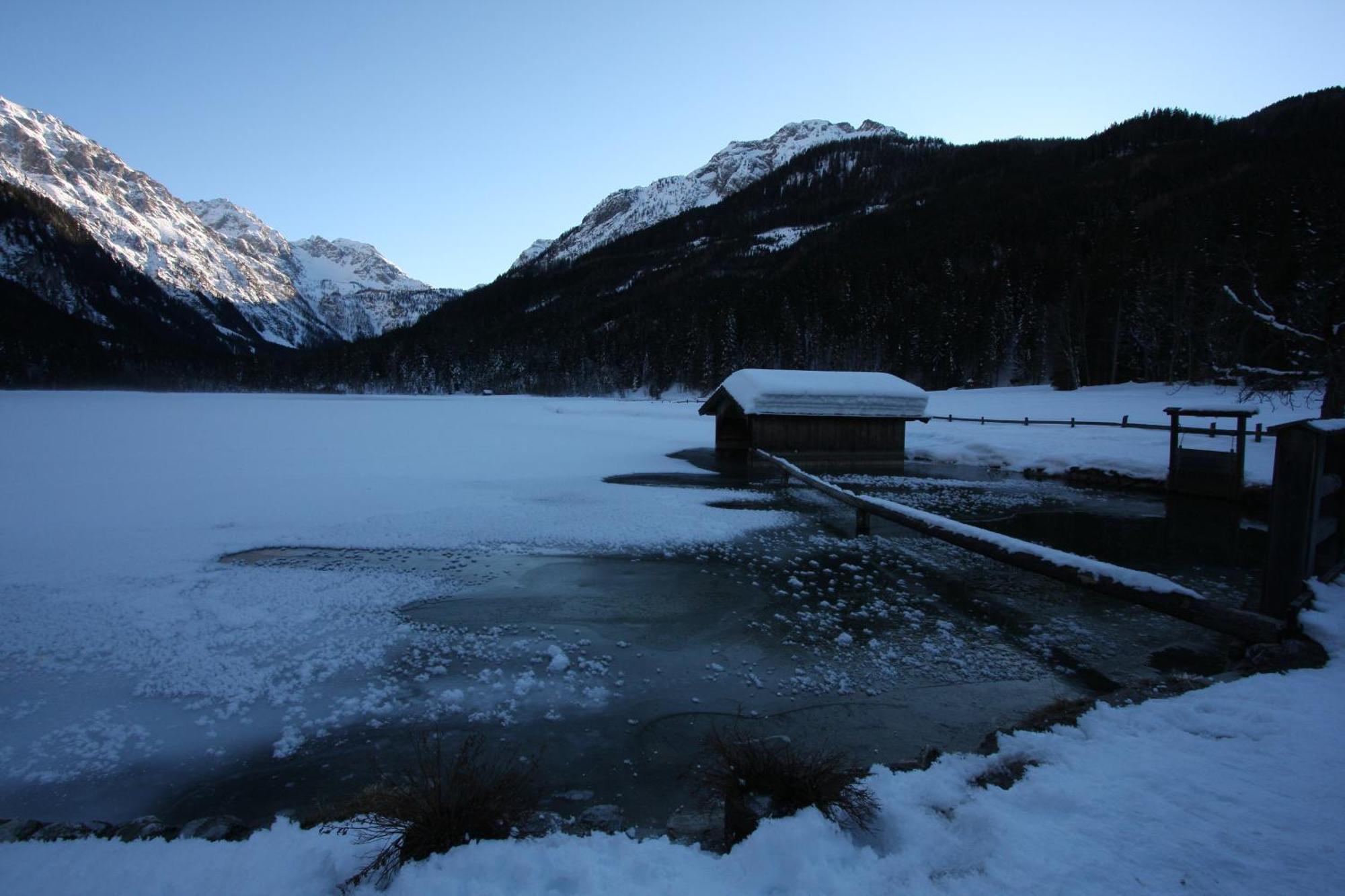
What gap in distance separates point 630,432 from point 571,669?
29109 millimetres

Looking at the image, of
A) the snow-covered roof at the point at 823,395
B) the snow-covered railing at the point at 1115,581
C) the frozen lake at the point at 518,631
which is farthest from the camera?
the snow-covered roof at the point at 823,395

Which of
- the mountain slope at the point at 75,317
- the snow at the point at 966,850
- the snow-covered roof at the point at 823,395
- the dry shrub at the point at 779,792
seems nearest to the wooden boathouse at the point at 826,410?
the snow-covered roof at the point at 823,395

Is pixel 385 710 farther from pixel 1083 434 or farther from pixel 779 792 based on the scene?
pixel 1083 434

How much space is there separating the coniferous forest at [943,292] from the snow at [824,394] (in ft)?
29.7

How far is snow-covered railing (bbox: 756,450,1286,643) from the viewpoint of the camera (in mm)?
4602

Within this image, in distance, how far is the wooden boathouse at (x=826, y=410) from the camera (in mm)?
20281

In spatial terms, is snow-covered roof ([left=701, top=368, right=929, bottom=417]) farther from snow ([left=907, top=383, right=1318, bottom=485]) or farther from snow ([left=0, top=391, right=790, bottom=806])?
snow ([left=0, top=391, right=790, bottom=806])

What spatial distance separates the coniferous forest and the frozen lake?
1408 cm

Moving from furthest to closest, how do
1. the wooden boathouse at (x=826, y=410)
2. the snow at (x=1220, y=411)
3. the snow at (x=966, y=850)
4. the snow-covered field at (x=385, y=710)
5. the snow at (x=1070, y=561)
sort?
the wooden boathouse at (x=826, y=410), the snow at (x=1220, y=411), the snow at (x=1070, y=561), the snow-covered field at (x=385, y=710), the snow at (x=966, y=850)

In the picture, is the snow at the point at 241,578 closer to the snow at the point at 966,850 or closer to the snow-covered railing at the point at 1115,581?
the snow at the point at 966,850

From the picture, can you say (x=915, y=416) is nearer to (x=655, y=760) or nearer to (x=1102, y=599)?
(x=1102, y=599)

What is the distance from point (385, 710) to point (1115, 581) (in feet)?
21.2

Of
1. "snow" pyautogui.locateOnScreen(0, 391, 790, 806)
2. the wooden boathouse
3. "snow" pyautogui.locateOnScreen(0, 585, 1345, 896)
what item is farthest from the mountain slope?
"snow" pyautogui.locateOnScreen(0, 585, 1345, 896)

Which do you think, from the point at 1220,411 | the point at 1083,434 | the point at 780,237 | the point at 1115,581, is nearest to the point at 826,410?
the point at 1220,411
